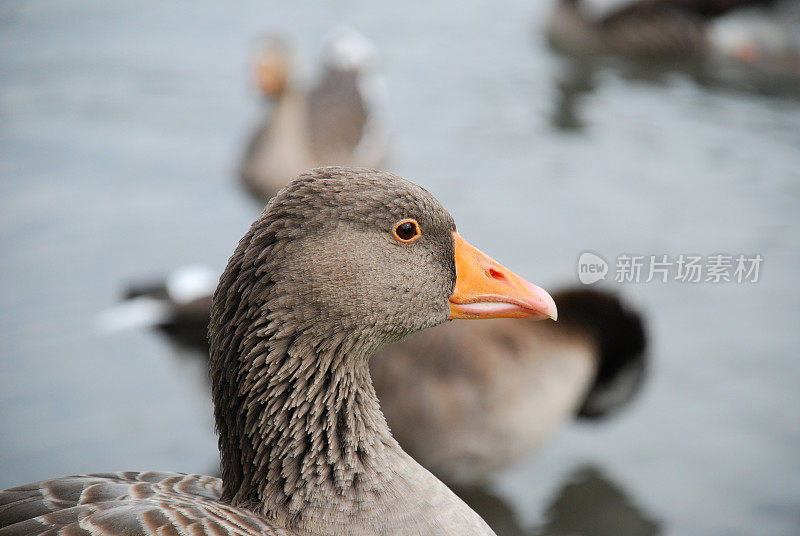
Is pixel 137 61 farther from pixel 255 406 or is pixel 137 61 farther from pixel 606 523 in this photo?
pixel 255 406

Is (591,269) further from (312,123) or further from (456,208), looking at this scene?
(312,123)

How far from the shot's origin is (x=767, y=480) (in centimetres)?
473

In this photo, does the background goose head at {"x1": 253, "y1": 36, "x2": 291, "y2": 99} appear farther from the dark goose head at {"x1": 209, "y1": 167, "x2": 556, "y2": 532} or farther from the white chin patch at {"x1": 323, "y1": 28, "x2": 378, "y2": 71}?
the dark goose head at {"x1": 209, "y1": 167, "x2": 556, "y2": 532}

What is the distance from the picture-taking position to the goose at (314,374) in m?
2.48

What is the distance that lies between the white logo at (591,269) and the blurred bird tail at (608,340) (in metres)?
0.55

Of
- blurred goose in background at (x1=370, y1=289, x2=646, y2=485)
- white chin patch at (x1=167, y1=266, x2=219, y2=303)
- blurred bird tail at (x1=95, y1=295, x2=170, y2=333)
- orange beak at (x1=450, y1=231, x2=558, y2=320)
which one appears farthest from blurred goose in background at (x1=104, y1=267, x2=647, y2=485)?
orange beak at (x1=450, y1=231, x2=558, y2=320)

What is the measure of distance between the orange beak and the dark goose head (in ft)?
0.04

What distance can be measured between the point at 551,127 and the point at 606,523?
202 inches

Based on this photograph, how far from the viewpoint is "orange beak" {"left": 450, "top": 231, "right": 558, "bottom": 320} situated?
2742mm

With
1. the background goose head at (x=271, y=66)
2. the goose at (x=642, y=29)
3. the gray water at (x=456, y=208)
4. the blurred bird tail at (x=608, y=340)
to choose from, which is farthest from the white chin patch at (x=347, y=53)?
the blurred bird tail at (x=608, y=340)

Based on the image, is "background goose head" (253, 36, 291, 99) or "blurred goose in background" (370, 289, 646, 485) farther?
"background goose head" (253, 36, 291, 99)

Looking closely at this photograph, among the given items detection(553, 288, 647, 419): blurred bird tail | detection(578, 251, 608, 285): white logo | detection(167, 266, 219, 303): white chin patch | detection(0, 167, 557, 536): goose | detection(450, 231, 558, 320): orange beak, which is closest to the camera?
detection(0, 167, 557, 536): goose

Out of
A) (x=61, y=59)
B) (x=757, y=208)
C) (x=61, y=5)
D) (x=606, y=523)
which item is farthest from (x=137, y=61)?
(x=606, y=523)

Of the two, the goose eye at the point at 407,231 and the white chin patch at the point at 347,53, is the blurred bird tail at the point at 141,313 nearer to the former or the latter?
the goose eye at the point at 407,231
